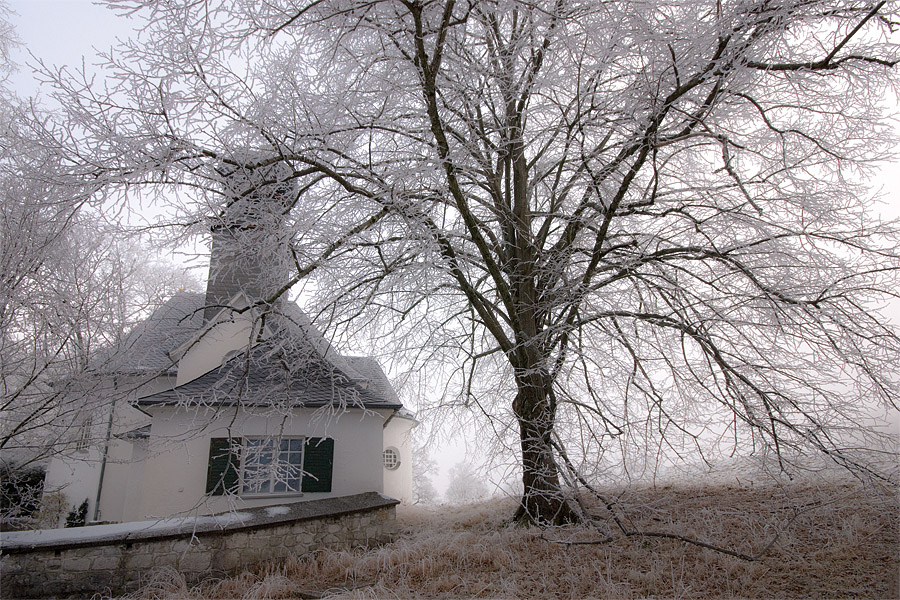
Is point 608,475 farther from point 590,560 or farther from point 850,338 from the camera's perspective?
point 850,338

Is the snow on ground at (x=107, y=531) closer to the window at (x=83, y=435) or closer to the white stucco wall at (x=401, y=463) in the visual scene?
the window at (x=83, y=435)

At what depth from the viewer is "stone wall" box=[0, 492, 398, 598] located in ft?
18.7

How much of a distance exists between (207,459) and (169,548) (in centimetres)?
357

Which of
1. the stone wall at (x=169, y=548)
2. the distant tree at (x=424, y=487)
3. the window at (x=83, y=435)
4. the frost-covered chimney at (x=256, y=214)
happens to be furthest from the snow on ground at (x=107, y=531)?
the distant tree at (x=424, y=487)

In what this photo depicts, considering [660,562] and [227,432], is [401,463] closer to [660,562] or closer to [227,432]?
[227,432]

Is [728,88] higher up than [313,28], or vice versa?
[313,28]

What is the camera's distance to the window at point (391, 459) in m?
16.6

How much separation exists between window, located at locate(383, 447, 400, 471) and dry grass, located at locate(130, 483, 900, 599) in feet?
31.6

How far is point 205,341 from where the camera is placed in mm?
11656

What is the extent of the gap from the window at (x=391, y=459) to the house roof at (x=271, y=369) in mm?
3062

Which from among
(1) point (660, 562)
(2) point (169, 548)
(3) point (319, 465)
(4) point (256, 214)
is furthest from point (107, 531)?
(1) point (660, 562)

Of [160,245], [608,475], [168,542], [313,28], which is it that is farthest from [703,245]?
[168,542]

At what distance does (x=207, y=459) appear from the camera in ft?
31.7

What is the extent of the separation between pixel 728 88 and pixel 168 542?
8.12 meters
